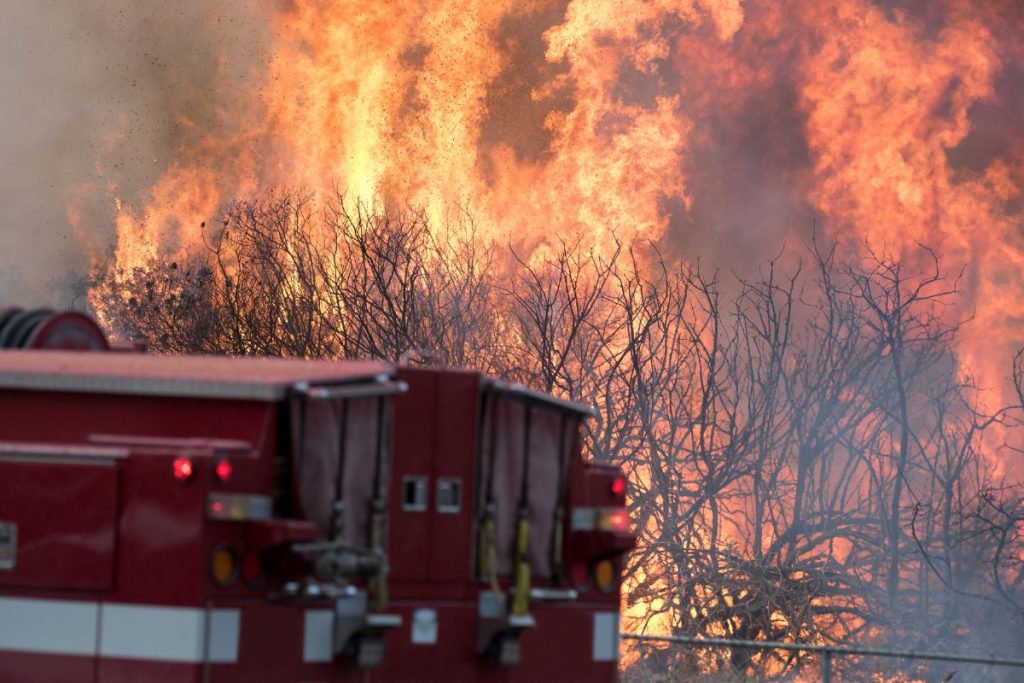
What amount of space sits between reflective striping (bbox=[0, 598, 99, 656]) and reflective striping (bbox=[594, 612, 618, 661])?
2.37 m

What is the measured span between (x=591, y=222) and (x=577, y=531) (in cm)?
1613

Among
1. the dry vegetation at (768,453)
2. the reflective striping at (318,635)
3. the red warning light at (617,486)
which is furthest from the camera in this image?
the dry vegetation at (768,453)

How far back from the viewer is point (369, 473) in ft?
24.1

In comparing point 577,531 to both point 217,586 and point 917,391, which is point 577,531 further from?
point 917,391

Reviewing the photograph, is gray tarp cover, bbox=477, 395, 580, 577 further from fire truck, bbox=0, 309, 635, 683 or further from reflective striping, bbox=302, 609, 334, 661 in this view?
reflective striping, bbox=302, 609, 334, 661

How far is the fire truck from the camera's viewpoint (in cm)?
679

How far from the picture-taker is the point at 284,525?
681 centimetres

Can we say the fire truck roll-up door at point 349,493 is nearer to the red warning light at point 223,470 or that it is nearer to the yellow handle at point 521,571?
the red warning light at point 223,470

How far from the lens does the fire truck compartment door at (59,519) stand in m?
6.85

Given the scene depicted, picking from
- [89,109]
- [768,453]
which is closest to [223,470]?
[768,453]

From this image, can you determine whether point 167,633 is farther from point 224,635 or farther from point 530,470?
point 530,470

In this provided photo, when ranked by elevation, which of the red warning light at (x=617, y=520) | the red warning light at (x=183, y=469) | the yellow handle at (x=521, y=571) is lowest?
the yellow handle at (x=521, y=571)

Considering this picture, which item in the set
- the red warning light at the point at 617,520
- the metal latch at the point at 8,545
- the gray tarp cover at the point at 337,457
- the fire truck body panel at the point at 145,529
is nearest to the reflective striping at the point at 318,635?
the fire truck body panel at the point at 145,529

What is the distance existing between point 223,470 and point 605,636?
88.4 inches
